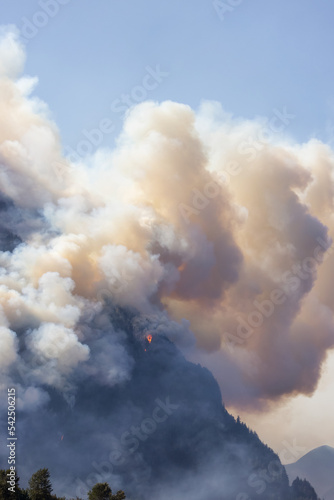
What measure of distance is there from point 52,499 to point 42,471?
35.1 feet

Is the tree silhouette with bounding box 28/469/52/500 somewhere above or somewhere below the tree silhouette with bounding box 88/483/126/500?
above

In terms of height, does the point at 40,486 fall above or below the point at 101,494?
above

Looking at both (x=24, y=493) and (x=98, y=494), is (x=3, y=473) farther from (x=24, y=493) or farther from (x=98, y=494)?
(x=98, y=494)

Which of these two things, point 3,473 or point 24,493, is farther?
point 24,493

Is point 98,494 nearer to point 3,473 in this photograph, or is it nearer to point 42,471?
point 42,471

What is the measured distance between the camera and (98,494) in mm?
144625

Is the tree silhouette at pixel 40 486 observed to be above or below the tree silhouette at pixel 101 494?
above

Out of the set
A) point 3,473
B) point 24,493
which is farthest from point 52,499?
point 3,473

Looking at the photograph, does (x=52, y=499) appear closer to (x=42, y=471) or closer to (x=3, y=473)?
(x=42, y=471)

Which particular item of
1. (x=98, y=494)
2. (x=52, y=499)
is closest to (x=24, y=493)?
(x=52, y=499)

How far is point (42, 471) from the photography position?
14638cm

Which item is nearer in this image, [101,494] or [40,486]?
[101,494]

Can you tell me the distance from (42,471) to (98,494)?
57.2ft

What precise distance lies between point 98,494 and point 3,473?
27189 millimetres
